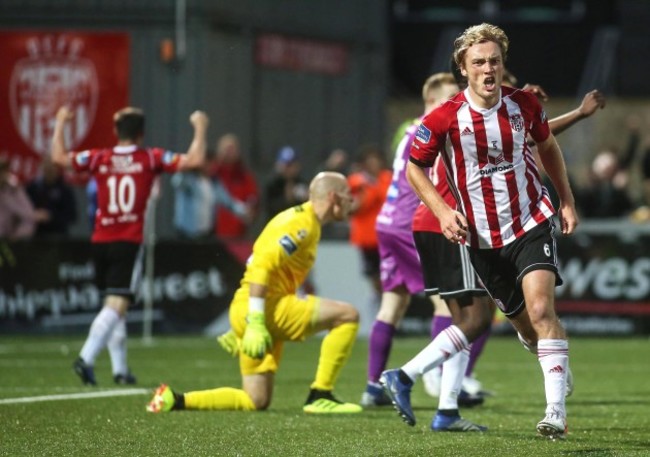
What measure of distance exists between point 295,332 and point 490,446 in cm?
206

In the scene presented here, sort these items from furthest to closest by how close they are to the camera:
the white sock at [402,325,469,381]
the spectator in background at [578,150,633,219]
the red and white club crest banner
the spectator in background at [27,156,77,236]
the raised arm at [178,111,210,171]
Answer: the spectator in background at [578,150,633,219] < the red and white club crest banner < the spectator in background at [27,156,77,236] < the raised arm at [178,111,210,171] < the white sock at [402,325,469,381]

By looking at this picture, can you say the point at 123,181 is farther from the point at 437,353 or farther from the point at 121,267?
the point at 437,353

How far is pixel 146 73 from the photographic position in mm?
20750

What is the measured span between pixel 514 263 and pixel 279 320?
6.64 feet

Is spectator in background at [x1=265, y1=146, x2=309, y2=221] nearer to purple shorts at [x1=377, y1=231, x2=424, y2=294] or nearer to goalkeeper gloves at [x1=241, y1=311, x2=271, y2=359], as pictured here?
purple shorts at [x1=377, y1=231, x2=424, y2=294]

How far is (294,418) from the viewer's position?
931 centimetres

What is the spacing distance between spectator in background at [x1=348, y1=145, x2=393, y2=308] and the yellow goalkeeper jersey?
7.57 metres

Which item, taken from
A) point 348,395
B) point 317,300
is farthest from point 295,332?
point 348,395

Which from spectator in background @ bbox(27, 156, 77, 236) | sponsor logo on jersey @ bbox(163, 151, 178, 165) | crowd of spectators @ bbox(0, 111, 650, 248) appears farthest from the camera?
spectator in background @ bbox(27, 156, 77, 236)

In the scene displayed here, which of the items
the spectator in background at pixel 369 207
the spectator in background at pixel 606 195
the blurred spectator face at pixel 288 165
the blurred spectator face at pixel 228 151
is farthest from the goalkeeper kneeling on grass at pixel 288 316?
the spectator in background at pixel 606 195

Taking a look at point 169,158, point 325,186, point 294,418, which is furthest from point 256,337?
point 169,158

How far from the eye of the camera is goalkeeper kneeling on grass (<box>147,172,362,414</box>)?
9500mm

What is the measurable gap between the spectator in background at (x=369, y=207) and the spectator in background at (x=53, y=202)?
3.45 meters

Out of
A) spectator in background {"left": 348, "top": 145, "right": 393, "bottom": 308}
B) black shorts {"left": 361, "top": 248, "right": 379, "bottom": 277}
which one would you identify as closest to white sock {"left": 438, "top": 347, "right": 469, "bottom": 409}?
spectator in background {"left": 348, "top": 145, "right": 393, "bottom": 308}
